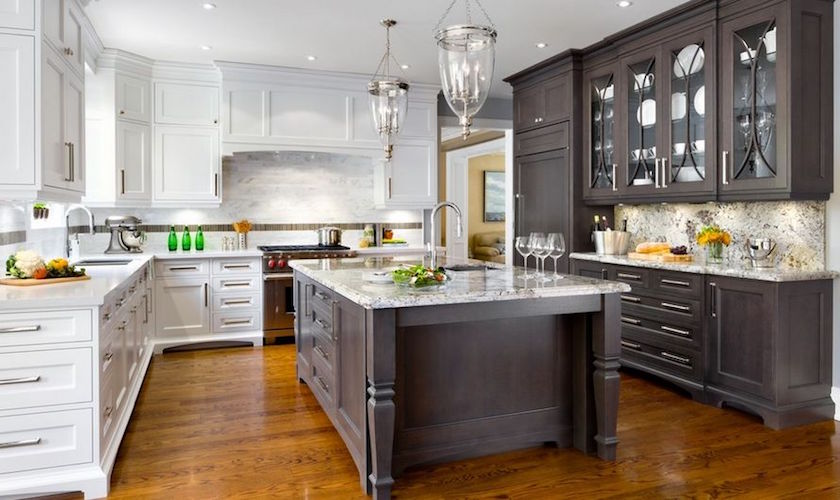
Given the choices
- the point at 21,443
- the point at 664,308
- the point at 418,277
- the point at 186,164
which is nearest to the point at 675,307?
the point at 664,308

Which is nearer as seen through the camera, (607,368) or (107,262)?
(607,368)

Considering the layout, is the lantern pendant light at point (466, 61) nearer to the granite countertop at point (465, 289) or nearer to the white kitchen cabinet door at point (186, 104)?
the granite countertop at point (465, 289)

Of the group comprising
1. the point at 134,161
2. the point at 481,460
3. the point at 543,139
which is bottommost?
the point at 481,460

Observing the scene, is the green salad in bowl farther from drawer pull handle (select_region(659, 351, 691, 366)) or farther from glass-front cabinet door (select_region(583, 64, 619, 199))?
glass-front cabinet door (select_region(583, 64, 619, 199))

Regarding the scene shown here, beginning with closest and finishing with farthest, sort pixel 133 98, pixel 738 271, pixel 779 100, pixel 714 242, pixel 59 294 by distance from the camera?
pixel 59 294, pixel 779 100, pixel 738 271, pixel 714 242, pixel 133 98

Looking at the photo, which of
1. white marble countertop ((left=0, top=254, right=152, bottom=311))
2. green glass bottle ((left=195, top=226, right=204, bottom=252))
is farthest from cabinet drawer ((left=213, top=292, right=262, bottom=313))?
white marble countertop ((left=0, top=254, right=152, bottom=311))

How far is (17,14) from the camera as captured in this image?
9.35 feet

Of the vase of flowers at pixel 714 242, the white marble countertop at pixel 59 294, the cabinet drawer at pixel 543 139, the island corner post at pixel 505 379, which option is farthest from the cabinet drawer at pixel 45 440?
the cabinet drawer at pixel 543 139

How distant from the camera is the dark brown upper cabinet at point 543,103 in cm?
547

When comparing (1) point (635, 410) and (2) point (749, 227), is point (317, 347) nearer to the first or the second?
(1) point (635, 410)

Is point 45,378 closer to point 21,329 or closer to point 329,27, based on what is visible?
point 21,329

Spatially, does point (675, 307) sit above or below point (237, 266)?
below

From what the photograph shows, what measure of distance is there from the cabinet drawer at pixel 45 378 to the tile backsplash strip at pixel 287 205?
3546 millimetres

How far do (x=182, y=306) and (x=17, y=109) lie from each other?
9.54 ft
